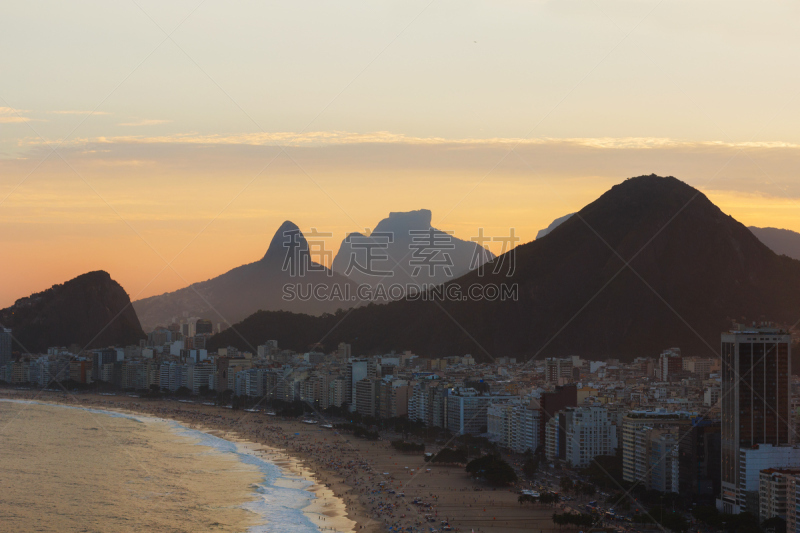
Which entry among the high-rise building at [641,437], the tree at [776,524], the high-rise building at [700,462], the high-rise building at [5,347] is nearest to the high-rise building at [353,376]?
the high-rise building at [641,437]

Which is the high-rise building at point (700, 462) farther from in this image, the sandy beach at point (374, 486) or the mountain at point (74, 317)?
the mountain at point (74, 317)

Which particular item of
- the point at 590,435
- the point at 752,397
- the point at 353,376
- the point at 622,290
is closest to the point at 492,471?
the point at 590,435

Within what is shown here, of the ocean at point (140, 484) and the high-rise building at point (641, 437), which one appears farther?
the high-rise building at point (641, 437)

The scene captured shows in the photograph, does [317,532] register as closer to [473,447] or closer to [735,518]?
[735,518]

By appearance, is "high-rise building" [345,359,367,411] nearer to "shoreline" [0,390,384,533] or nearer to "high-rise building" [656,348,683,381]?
"shoreline" [0,390,384,533]

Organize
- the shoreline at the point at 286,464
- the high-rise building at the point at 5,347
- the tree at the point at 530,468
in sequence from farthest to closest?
1. the high-rise building at the point at 5,347
2. the tree at the point at 530,468
3. the shoreline at the point at 286,464

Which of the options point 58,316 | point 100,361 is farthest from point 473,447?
point 58,316

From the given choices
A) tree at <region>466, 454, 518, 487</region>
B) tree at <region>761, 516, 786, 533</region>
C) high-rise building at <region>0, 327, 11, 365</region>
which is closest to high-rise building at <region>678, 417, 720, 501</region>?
tree at <region>761, 516, 786, 533</region>
